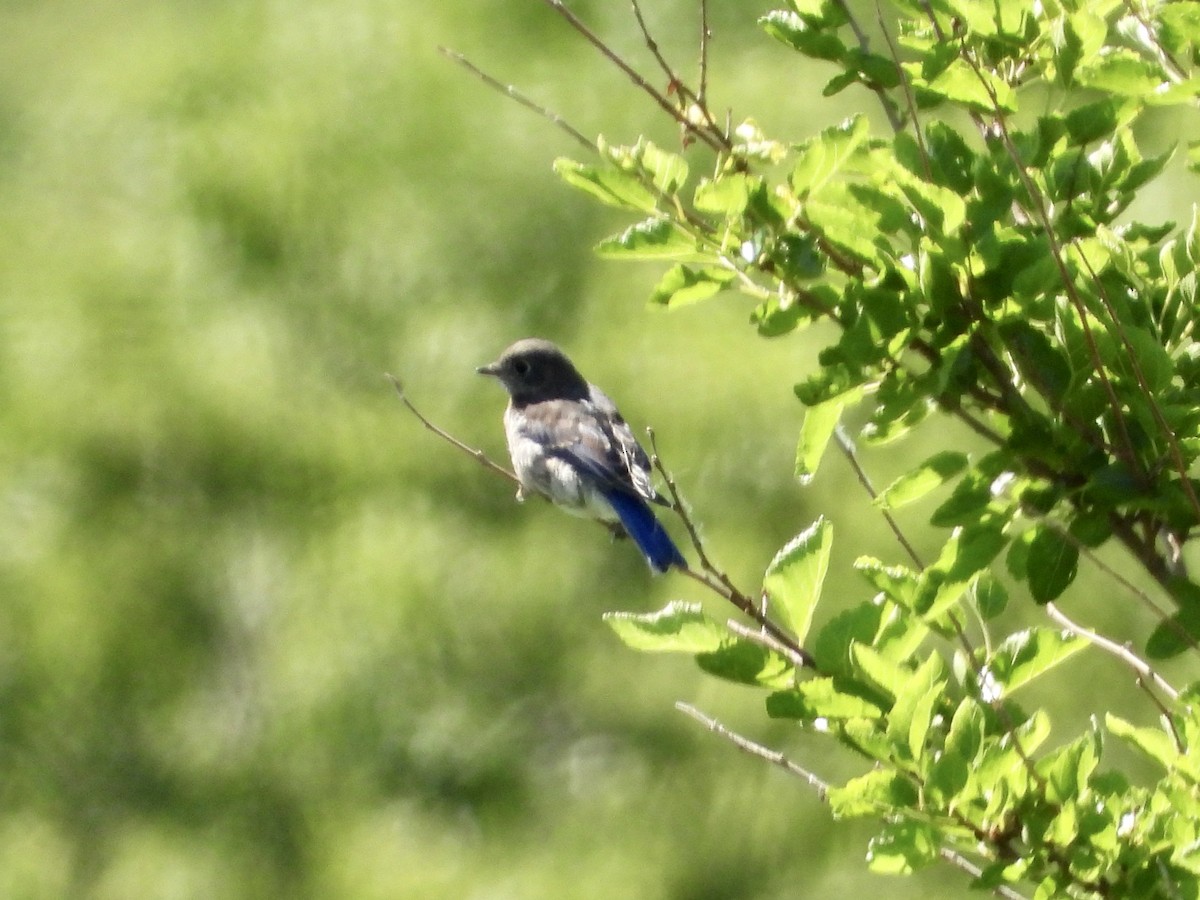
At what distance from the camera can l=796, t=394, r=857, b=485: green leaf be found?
118cm

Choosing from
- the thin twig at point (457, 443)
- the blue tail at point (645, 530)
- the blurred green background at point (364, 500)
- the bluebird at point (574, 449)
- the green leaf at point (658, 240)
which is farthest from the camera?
the blurred green background at point (364, 500)

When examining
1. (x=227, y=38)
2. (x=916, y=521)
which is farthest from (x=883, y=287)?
(x=227, y=38)

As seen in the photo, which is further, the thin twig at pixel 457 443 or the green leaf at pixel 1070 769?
the thin twig at pixel 457 443

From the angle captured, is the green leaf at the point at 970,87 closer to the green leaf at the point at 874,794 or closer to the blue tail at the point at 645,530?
the green leaf at the point at 874,794

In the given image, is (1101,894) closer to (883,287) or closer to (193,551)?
(883,287)

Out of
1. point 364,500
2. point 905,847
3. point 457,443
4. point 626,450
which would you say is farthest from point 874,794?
point 364,500

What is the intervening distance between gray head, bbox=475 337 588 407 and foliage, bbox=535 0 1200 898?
8.29 feet

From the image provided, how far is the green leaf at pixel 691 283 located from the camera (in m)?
1.21

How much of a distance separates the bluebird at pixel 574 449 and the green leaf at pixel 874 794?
1615mm

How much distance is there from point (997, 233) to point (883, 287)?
0.28ft

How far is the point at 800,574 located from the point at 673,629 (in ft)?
0.35

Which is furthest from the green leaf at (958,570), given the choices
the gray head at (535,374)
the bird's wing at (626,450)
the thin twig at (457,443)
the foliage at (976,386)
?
the gray head at (535,374)

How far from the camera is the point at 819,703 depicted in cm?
112

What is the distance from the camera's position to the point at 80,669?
5305 millimetres
